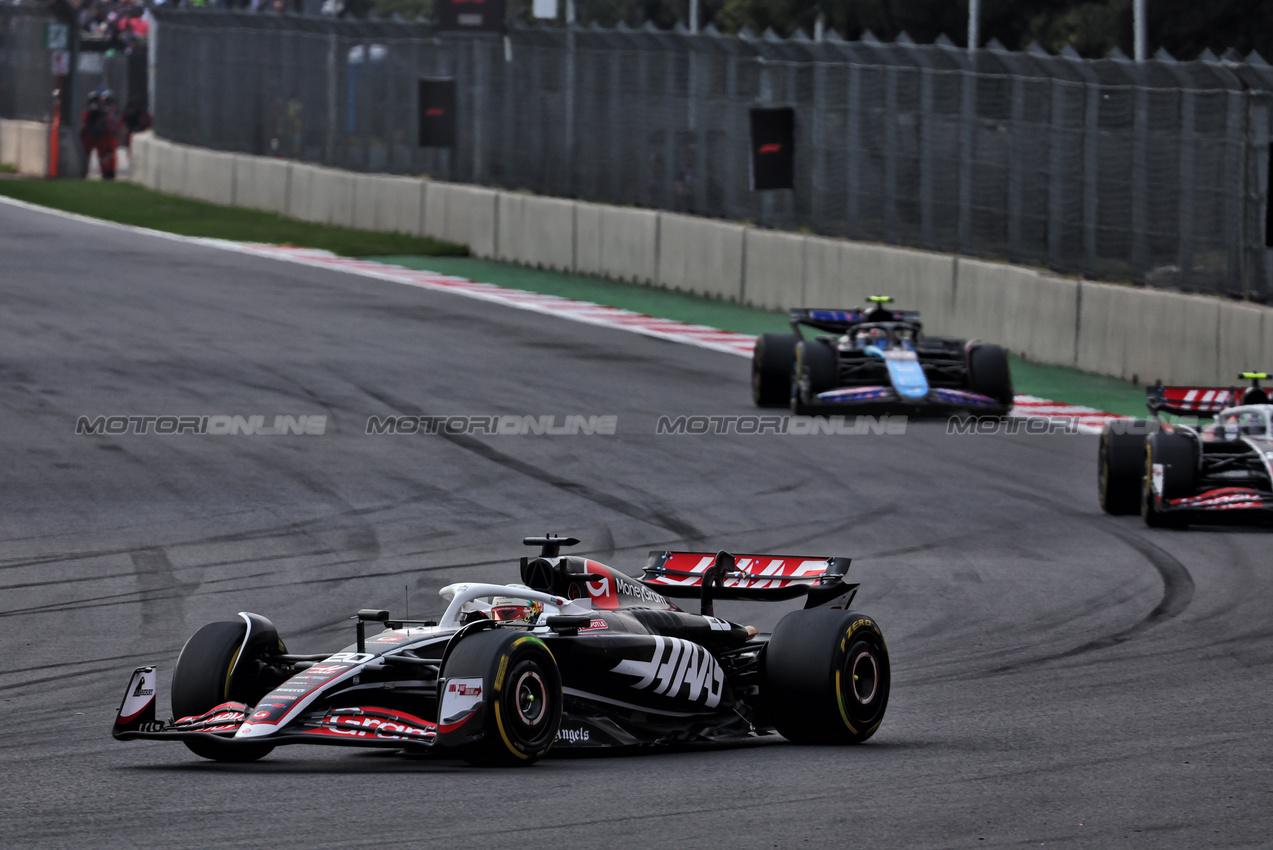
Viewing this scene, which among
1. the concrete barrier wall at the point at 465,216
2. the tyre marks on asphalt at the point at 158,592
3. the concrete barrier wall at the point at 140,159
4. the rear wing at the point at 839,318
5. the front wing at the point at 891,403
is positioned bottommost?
the tyre marks on asphalt at the point at 158,592

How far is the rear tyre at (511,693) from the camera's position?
23.4 feet

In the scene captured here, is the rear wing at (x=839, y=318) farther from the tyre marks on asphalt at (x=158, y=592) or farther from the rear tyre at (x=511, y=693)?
the rear tyre at (x=511, y=693)

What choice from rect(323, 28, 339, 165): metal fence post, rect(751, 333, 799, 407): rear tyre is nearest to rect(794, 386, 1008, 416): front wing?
rect(751, 333, 799, 407): rear tyre

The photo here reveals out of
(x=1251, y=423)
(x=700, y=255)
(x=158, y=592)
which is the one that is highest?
(x=700, y=255)

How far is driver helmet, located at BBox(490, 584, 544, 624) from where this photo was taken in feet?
25.5

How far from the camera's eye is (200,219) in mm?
36750

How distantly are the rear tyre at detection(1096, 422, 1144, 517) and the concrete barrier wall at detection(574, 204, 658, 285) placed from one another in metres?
15.1

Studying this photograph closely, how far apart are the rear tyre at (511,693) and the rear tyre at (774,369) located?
11.8 metres

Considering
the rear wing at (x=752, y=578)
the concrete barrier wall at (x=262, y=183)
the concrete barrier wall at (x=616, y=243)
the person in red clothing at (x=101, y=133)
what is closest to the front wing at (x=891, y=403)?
the rear wing at (x=752, y=578)

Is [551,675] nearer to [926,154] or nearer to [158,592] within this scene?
[158,592]

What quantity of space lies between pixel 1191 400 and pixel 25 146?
3878 cm

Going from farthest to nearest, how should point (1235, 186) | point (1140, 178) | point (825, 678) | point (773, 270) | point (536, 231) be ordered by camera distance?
point (536, 231), point (773, 270), point (1140, 178), point (1235, 186), point (825, 678)

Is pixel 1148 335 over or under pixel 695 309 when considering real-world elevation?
over

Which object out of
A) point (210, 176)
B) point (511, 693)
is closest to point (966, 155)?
point (511, 693)
